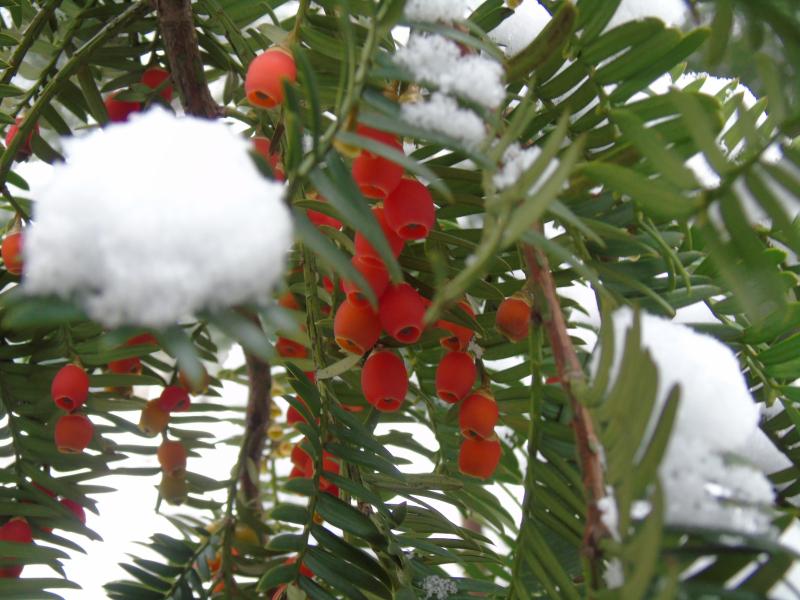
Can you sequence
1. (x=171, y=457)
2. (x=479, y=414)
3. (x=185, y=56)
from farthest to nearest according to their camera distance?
(x=171, y=457), (x=185, y=56), (x=479, y=414)

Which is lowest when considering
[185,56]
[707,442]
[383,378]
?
[707,442]

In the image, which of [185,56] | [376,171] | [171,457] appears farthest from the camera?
[171,457]

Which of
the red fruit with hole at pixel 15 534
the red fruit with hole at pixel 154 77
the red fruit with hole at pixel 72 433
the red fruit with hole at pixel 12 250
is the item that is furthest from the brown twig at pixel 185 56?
the red fruit with hole at pixel 15 534

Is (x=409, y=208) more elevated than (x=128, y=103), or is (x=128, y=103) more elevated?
(x=128, y=103)

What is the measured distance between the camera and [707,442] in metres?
0.23

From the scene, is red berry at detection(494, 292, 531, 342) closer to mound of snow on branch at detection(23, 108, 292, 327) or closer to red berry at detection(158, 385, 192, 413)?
mound of snow on branch at detection(23, 108, 292, 327)

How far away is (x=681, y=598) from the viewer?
189mm

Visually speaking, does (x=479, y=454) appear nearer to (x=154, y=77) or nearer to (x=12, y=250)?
(x=12, y=250)

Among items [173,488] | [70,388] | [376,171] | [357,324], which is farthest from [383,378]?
[173,488]

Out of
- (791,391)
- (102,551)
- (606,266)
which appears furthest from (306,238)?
(102,551)

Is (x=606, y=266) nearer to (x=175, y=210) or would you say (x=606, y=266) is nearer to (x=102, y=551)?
(x=175, y=210)

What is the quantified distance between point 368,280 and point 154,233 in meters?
0.17

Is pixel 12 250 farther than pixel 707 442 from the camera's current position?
Yes

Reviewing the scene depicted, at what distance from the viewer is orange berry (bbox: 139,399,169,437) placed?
60cm
